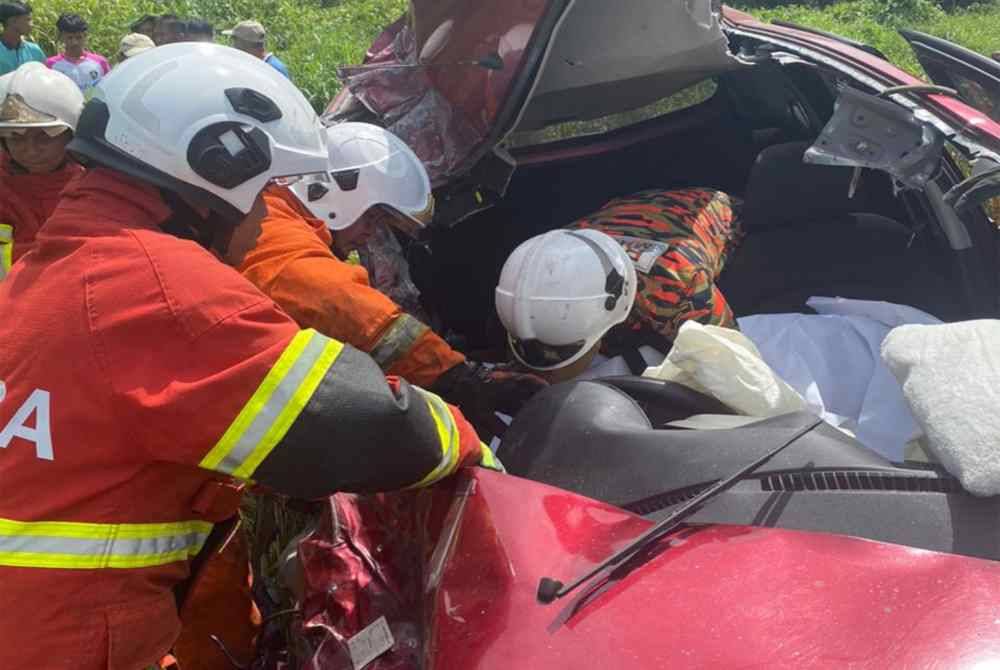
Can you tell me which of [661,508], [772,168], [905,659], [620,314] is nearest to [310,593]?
[661,508]

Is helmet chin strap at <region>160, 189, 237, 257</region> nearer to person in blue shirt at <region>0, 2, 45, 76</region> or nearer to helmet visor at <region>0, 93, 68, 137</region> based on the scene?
helmet visor at <region>0, 93, 68, 137</region>

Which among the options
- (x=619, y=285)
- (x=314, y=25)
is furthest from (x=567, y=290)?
(x=314, y=25)

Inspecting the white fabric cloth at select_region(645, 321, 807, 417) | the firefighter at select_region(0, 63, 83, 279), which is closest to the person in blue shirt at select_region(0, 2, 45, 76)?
the firefighter at select_region(0, 63, 83, 279)

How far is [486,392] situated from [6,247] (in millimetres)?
2648

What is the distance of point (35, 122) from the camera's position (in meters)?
4.07

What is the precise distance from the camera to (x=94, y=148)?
67.3 inches

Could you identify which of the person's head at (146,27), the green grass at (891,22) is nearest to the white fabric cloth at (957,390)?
the person's head at (146,27)

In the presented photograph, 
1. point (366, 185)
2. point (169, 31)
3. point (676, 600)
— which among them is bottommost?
point (169, 31)

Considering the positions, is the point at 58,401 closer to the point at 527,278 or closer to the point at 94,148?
the point at 94,148

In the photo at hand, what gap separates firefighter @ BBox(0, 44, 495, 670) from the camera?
4.81ft

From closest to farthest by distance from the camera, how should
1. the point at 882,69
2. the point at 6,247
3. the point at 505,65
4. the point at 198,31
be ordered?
1. the point at 882,69
2. the point at 505,65
3. the point at 6,247
4. the point at 198,31

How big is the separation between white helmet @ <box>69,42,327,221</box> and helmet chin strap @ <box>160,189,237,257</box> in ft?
0.08

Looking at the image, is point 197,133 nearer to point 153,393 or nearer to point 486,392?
point 153,393

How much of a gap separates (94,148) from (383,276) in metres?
1.81
